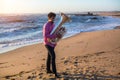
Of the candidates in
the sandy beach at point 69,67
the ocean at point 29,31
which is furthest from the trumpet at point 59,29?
the sandy beach at point 69,67

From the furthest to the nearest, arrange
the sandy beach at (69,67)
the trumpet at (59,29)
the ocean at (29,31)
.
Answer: the ocean at (29,31), the sandy beach at (69,67), the trumpet at (59,29)

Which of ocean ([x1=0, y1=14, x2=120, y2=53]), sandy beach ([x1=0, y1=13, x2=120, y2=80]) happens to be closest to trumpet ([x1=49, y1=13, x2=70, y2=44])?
ocean ([x1=0, y1=14, x2=120, y2=53])

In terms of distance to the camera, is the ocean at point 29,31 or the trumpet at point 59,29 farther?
the ocean at point 29,31

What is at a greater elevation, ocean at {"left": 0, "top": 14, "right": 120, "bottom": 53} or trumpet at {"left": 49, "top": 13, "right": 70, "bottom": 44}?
trumpet at {"left": 49, "top": 13, "right": 70, "bottom": 44}

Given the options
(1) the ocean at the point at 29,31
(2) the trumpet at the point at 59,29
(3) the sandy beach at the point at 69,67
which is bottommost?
(1) the ocean at the point at 29,31

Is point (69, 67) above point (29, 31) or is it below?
above

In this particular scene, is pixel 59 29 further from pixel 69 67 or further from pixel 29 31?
pixel 29 31

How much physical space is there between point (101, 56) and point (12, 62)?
10.2 feet

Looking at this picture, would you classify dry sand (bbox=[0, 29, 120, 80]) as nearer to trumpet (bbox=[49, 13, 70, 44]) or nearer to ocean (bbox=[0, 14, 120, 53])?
trumpet (bbox=[49, 13, 70, 44])

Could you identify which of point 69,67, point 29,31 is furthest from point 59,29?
point 29,31

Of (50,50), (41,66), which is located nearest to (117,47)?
(41,66)

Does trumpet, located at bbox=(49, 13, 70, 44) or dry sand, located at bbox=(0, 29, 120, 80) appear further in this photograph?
dry sand, located at bbox=(0, 29, 120, 80)

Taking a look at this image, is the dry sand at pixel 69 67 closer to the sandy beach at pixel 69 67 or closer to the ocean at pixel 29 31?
the sandy beach at pixel 69 67

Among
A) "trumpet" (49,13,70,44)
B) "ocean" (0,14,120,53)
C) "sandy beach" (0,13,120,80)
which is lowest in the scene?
"ocean" (0,14,120,53)
